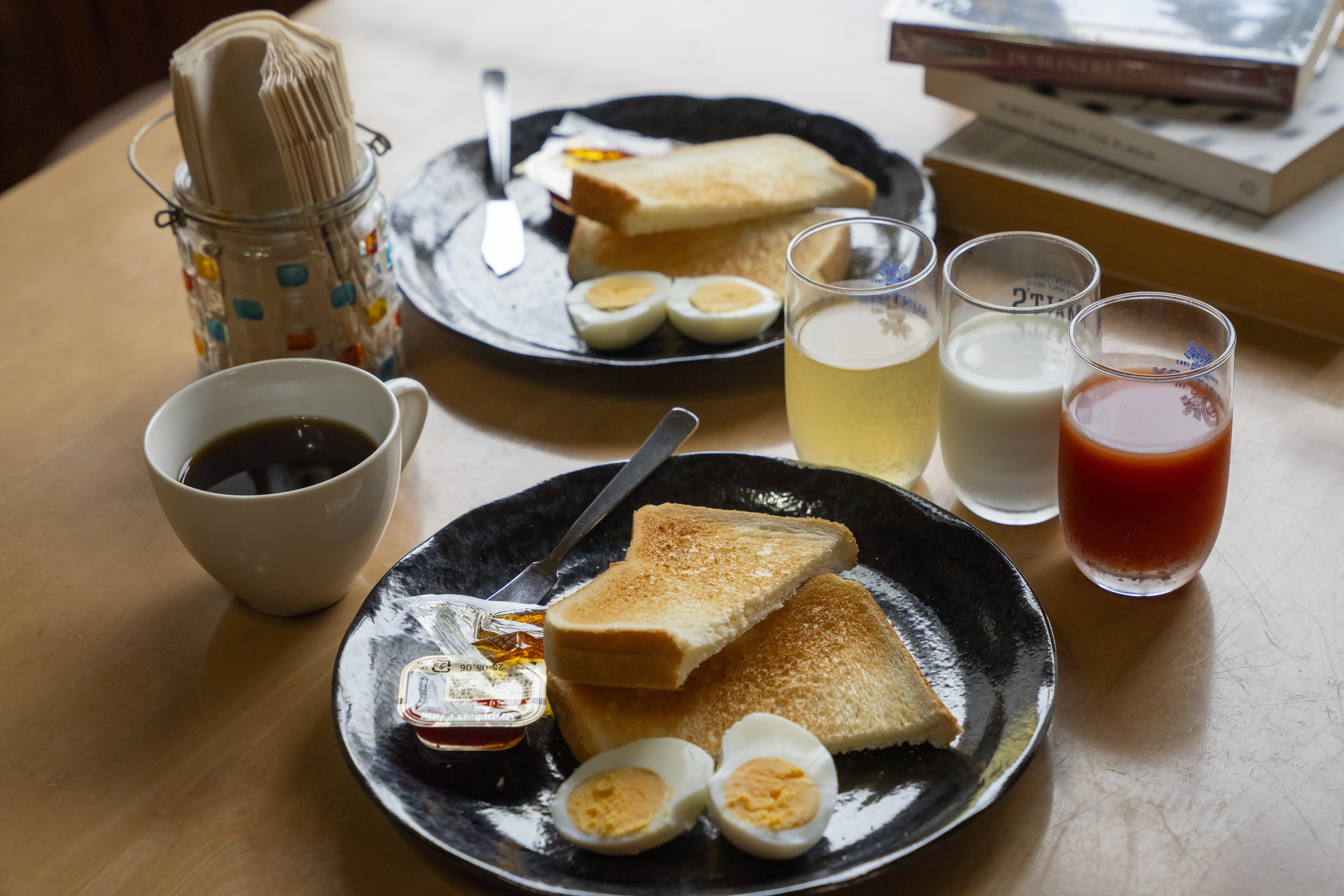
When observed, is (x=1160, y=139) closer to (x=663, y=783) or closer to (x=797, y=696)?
(x=797, y=696)

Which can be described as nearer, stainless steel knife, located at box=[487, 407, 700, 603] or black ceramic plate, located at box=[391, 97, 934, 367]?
stainless steel knife, located at box=[487, 407, 700, 603]

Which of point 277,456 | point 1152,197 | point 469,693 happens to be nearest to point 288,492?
point 277,456

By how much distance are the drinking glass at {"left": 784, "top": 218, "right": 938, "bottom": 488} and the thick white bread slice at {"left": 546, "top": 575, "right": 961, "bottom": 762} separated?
0.21 m

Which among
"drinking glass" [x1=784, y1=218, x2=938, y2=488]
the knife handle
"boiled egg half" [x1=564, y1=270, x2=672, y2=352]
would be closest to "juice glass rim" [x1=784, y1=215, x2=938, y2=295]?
"drinking glass" [x1=784, y1=218, x2=938, y2=488]

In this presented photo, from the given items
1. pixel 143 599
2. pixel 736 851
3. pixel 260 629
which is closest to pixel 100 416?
pixel 143 599

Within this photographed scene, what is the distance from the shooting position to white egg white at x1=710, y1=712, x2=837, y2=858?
0.80 meters

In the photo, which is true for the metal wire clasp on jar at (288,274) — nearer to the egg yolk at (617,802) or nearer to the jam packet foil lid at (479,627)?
the jam packet foil lid at (479,627)

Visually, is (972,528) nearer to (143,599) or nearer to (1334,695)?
(1334,695)

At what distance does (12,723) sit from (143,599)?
0.54 ft

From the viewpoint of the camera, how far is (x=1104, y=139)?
1556mm

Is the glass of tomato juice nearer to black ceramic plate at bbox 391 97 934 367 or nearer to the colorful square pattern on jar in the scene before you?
black ceramic plate at bbox 391 97 934 367

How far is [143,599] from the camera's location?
1146 millimetres

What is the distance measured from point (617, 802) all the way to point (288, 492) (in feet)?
1.25

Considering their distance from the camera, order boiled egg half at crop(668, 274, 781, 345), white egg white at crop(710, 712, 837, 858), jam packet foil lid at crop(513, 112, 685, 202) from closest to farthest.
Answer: white egg white at crop(710, 712, 837, 858) < boiled egg half at crop(668, 274, 781, 345) < jam packet foil lid at crop(513, 112, 685, 202)
